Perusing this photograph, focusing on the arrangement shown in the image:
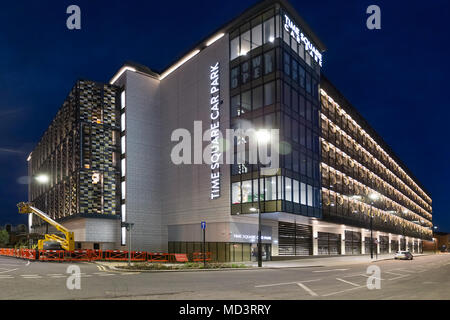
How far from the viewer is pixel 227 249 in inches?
1623

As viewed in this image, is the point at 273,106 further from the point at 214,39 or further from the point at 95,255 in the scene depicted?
the point at 95,255

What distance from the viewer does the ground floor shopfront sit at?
42.1 meters

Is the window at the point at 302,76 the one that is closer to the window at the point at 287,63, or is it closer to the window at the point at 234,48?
the window at the point at 287,63

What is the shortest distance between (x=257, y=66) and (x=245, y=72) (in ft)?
5.08

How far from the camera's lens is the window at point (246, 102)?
1690 inches

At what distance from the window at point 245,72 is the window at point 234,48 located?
1.82 m

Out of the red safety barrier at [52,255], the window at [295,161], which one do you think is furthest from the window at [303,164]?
the red safety barrier at [52,255]

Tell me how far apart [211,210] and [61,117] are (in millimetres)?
33517

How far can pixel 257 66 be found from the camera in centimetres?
4303

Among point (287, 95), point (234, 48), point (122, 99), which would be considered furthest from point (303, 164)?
point (122, 99)

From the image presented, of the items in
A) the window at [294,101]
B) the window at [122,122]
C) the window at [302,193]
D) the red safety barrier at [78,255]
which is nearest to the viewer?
the red safety barrier at [78,255]

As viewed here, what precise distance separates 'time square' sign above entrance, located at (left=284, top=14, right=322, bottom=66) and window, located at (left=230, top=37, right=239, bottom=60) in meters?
5.66

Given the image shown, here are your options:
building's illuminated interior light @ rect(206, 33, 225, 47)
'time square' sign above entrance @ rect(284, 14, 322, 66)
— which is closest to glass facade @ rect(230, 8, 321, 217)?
'time square' sign above entrance @ rect(284, 14, 322, 66)

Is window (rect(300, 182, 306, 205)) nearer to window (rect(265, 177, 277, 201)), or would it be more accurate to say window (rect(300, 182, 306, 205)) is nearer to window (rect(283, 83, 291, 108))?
window (rect(265, 177, 277, 201))
